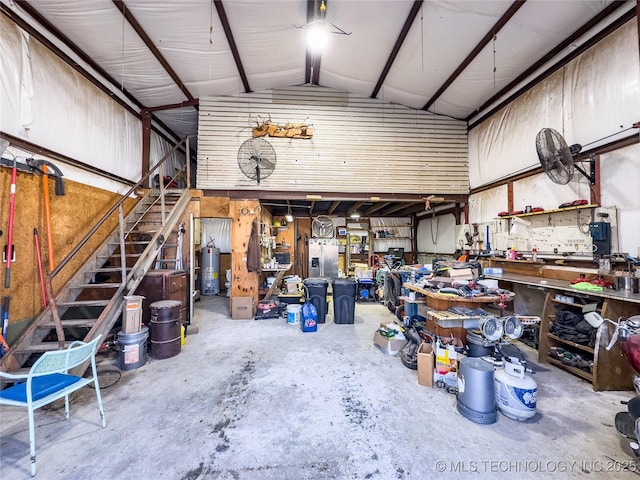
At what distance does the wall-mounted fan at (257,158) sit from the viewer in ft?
18.9

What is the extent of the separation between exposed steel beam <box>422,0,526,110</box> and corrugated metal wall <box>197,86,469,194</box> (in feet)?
2.84

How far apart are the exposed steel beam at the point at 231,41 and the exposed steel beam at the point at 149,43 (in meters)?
1.21

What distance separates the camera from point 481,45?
4.29 m

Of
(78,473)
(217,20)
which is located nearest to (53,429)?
(78,473)

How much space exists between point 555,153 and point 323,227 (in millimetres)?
6776

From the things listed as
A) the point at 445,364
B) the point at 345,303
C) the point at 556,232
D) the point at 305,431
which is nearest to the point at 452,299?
the point at 445,364

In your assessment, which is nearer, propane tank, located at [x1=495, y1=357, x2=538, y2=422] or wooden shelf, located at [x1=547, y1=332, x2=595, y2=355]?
propane tank, located at [x1=495, y1=357, x2=538, y2=422]

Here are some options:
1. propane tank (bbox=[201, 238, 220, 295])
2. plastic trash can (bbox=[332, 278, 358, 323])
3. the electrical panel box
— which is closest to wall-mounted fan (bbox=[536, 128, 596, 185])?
the electrical panel box

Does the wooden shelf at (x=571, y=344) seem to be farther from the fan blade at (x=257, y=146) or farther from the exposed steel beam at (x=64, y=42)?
the exposed steel beam at (x=64, y=42)

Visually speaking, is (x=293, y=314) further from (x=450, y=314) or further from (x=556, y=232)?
(x=556, y=232)

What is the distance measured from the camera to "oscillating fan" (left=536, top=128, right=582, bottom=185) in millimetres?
3494

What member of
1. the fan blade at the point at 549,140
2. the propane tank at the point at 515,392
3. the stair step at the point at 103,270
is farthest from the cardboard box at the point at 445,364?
the stair step at the point at 103,270

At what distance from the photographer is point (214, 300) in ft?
25.0

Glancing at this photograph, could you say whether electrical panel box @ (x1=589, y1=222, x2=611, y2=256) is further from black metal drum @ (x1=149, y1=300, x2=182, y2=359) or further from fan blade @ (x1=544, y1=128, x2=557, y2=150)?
black metal drum @ (x1=149, y1=300, x2=182, y2=359)
